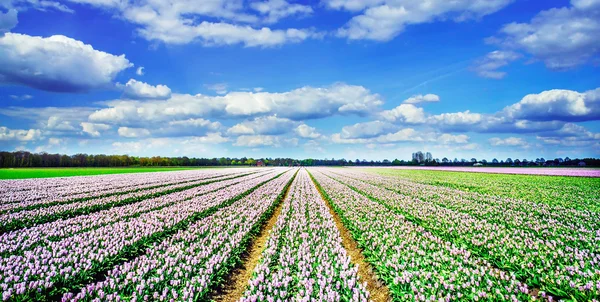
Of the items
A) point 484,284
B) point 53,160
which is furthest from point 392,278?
point 53,160

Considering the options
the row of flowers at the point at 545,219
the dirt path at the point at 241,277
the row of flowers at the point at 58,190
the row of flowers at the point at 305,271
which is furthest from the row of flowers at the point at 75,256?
the row of flowers at the point at 545,219

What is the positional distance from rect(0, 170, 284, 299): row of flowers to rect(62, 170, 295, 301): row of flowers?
0.54 m

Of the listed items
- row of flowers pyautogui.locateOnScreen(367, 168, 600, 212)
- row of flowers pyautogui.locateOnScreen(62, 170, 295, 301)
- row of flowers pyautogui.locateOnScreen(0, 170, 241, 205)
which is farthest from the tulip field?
row of flowers pyautogui.locateOnScreen(0, 170, 241, 205)

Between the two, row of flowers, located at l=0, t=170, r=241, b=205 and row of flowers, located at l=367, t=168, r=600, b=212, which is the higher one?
row of flowers, located at l=367, t=168, r=600, b=212

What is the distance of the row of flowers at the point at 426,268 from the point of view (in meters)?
5.98

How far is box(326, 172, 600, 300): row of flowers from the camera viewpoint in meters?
6.36

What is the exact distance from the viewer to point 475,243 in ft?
31.6

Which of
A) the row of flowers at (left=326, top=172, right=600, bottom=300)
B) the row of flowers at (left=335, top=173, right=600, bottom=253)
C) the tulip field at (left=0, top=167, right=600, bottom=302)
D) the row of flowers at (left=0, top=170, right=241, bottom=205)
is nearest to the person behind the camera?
the tulip field at (left=0, top=167, right=600, bottom=302)

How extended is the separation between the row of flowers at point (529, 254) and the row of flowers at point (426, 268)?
0.49 m

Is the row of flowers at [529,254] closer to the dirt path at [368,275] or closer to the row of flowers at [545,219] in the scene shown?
the row of flowers at [545,219]

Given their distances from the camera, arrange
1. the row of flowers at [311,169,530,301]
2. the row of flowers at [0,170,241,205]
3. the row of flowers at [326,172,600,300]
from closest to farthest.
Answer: the row of flowers at [311,169,530,301]
the row of flowers at [326,172,600,300]
the row of flowers at [0,170,241,205]

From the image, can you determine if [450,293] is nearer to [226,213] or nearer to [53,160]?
[226,213]

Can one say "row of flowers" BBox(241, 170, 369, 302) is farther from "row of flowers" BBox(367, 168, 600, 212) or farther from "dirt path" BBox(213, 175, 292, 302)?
"row of flowers" BBox(367, 168, 600, 212)

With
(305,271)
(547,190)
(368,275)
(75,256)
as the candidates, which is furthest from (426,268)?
(547,190)
